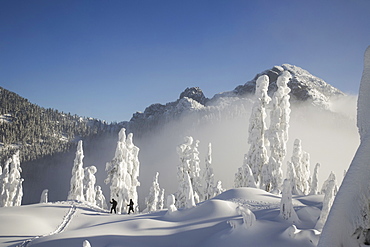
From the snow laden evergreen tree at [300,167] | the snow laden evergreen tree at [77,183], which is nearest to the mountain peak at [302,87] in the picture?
the snow laden evergreen tree at [300,167]

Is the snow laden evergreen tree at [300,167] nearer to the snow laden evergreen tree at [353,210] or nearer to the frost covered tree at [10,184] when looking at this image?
the snow laden evergreen tree at [353,210]

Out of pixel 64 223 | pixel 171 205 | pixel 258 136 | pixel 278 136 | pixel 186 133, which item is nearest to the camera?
pixel 171 205

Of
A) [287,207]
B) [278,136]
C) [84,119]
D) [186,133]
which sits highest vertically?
[84,119]

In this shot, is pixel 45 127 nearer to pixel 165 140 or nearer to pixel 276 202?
pixel 165 140

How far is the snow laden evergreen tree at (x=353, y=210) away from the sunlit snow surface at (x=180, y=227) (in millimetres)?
7784

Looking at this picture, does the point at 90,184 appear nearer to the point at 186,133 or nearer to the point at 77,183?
the point at 77,183

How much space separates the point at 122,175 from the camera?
1125 inches

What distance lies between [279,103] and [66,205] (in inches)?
812

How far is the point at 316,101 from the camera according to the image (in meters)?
151

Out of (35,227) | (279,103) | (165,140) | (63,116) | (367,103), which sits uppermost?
(63,116)

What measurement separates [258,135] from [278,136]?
181 centimetres

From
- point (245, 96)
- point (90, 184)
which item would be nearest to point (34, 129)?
point (90, 184)

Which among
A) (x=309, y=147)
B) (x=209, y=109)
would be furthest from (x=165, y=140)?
(x=309, y=147)

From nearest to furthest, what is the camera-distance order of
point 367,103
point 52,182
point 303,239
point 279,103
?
point 367,103, point 303,239, point 279,103, point 52,182
